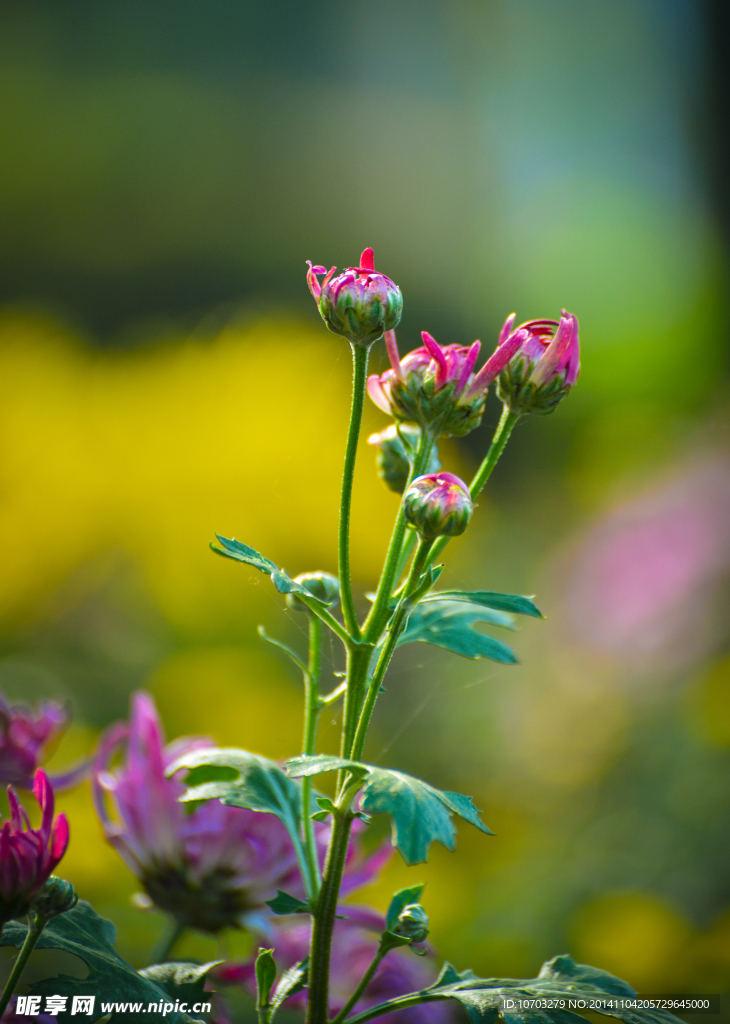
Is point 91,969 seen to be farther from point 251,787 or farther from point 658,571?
point 658,571

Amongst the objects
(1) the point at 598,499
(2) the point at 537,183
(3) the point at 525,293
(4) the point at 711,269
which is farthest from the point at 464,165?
(1) the point at 598,499

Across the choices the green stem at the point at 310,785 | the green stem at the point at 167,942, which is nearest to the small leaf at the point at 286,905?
the green stem at the point at 310,785

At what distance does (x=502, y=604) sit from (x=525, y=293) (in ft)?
6.22

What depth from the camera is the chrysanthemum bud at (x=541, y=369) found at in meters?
0.27

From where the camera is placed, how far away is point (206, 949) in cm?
78

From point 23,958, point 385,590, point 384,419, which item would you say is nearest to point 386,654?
point 385,590

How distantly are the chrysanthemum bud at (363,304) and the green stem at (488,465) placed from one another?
0.05 m

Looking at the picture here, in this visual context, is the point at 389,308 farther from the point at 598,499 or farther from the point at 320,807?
the point at 598,499

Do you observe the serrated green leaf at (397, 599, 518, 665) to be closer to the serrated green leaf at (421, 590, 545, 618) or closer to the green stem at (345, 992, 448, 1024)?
the serrated green leaf at (421, 590, 545, 618)

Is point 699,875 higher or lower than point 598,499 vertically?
lower

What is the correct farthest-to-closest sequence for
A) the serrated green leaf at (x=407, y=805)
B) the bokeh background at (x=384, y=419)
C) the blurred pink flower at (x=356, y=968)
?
the bokeh background at (x=384, y=419), the blurred pink flower at (x=356, y=968), the serrated green leaf at (x=407, y=805)

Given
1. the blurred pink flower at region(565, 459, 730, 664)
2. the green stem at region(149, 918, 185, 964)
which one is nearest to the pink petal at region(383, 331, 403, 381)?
the green stem at region(149, 918, 185, 964)

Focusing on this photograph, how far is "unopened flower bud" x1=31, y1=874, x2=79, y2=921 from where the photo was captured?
23 centimetres

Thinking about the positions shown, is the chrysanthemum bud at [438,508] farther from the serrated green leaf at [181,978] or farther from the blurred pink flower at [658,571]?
the blurred pink flower at [658,571]
